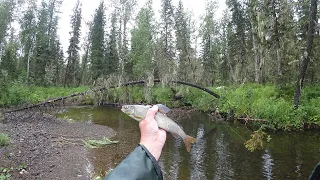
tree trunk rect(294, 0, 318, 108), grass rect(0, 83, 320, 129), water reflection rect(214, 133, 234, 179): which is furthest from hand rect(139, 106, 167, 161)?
tree trunk rect(294, 0, 318, 108)

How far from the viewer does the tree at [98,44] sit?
5222cm

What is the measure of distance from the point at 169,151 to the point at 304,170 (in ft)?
19.3

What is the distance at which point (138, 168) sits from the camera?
1.50 metres

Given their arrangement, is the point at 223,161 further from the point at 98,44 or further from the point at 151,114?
the point at 98,44

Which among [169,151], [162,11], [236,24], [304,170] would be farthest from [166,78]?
[162,11]

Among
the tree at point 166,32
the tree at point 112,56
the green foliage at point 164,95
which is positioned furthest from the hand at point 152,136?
the tree at point 112,56

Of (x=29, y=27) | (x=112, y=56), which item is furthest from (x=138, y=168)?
(x=29, y=27)

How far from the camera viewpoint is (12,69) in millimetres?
49875

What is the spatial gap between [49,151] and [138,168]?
44.5 feet

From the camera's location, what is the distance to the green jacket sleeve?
1.45m

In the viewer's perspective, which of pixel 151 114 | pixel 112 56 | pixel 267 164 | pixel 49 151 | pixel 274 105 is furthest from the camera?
pixel 112 56

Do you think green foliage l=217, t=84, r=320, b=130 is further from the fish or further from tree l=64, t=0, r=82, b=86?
tree l=64, t=0, r=82, b=86

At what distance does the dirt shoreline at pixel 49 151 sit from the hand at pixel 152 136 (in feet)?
28.7

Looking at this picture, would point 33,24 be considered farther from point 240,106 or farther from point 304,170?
point 304,170
